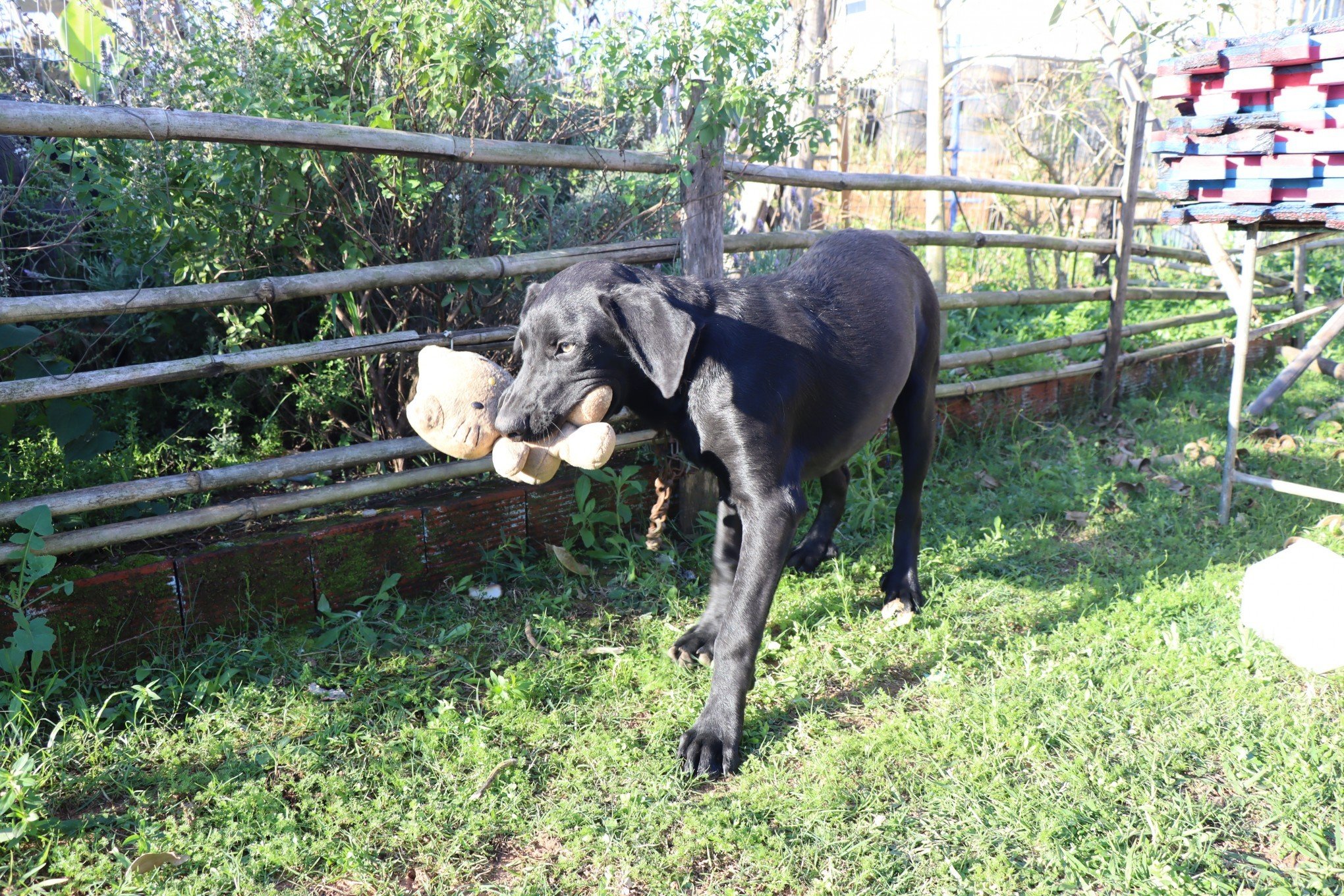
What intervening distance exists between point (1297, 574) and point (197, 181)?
14.1 ft

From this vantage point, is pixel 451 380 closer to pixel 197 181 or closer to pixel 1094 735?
pixel 197 181

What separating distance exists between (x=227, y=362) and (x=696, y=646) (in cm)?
198

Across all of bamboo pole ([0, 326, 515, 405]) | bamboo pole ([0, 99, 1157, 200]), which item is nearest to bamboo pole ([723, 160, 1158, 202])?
bamboo pole ([0, 99, 1157, 200])

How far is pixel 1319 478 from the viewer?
203 inches

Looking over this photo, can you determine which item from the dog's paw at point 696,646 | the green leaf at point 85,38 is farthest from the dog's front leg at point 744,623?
the green leaf at point 85,38

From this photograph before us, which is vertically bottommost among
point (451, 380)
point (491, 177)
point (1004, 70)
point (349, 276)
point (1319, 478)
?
point (1319, 478)

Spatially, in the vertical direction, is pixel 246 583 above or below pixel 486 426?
below

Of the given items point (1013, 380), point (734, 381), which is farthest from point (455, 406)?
point (1013, 380)

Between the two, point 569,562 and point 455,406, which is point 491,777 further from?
point 569,562

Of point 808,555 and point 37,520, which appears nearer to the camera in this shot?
point 37,520

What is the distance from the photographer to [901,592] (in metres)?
3.91

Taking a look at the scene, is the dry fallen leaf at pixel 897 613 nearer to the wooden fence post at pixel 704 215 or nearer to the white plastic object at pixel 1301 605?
the wooden fence post at pixel 704 215

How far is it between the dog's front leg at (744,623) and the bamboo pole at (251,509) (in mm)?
1290

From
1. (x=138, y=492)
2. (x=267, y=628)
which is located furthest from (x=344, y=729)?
(x=138, y=492)
